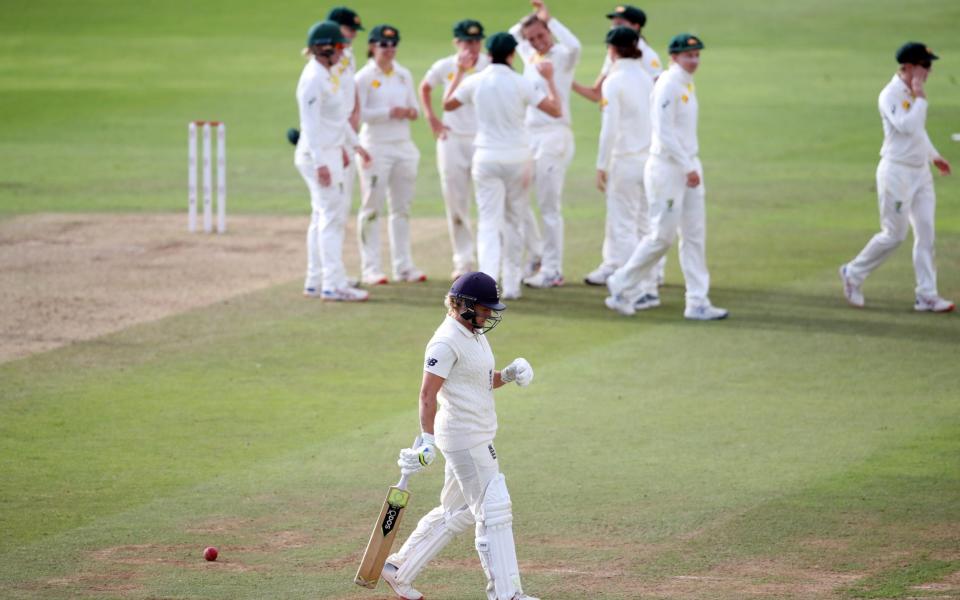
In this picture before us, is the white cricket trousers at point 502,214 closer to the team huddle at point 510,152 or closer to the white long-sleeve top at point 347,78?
the team huddle at point 510,152

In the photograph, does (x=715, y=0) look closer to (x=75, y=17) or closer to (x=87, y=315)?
(x=75, y=17)

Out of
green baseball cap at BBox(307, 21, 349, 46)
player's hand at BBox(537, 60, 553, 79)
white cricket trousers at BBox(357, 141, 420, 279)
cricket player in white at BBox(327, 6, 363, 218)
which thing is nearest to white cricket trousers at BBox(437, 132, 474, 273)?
white cricket trousers at BBox(357, 141, 420, 279)

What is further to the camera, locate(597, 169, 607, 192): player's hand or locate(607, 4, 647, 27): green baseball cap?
locate(607, 4, 647, 27): green baseball cap

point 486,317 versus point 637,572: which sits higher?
point 486,317

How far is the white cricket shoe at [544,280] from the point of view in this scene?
1515cm

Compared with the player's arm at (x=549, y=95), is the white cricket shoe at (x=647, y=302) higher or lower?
lower

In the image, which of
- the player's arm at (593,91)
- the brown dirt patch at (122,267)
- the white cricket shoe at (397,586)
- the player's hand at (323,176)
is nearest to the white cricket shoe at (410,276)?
the brown dirt patch at (122,267)

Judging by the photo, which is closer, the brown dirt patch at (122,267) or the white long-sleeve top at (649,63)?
the brown dirt patch at (122,267)

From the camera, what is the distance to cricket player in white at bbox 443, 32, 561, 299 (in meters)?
13.7

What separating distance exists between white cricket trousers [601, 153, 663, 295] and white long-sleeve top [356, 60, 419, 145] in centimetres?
212

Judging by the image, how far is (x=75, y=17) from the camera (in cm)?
3938

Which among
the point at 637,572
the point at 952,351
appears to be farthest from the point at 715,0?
the point at 637,572

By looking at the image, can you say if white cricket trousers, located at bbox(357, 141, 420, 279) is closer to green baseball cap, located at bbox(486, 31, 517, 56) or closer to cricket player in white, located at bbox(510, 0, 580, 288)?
cricket player in white, located at bbox(510, 0, 580, 288)

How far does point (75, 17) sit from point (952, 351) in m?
31.5
